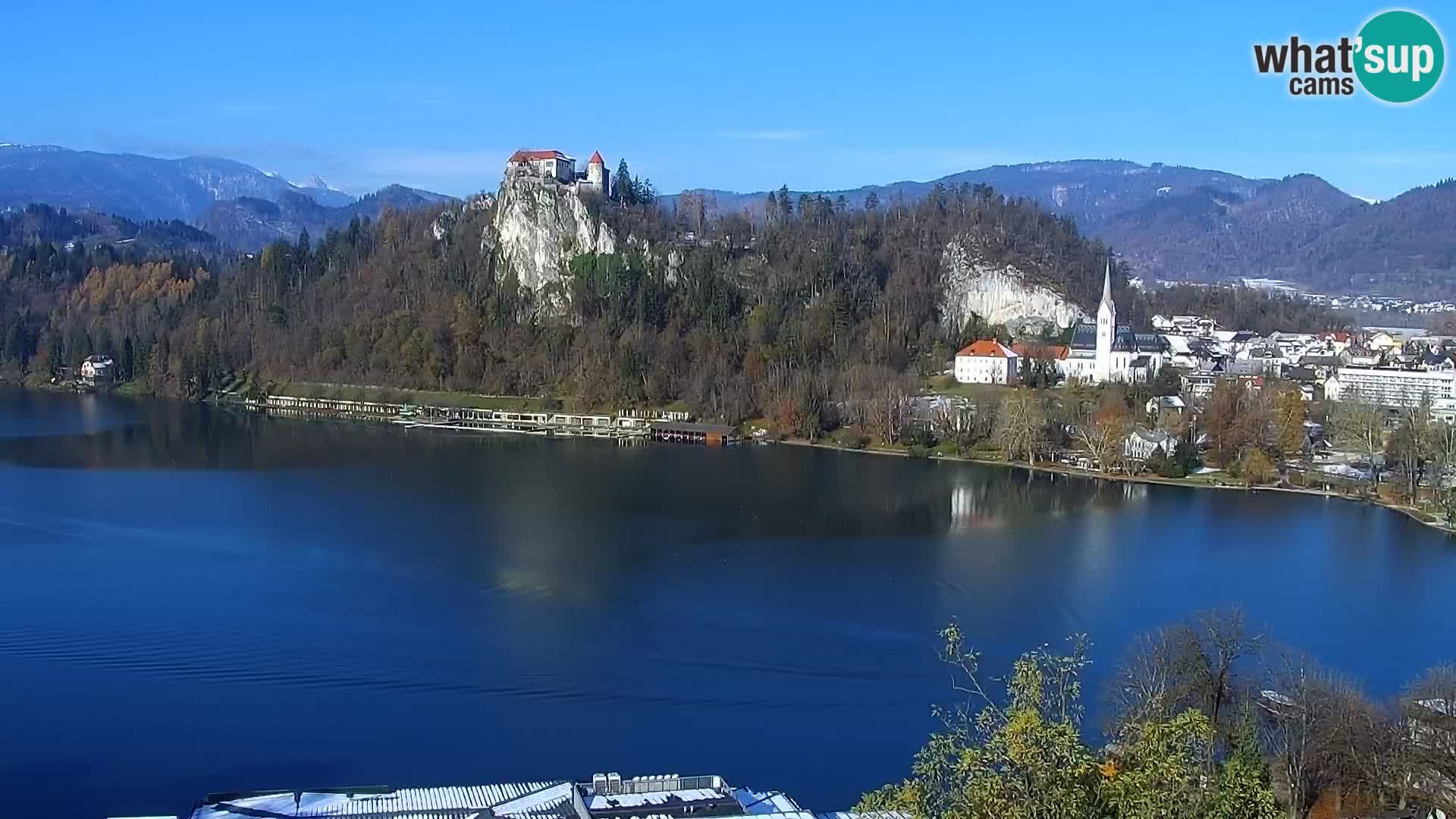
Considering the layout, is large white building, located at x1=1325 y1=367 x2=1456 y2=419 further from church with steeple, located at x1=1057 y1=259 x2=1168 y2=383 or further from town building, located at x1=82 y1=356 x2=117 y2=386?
town building, located at x1=82 y1=356 x2=117 y2=386

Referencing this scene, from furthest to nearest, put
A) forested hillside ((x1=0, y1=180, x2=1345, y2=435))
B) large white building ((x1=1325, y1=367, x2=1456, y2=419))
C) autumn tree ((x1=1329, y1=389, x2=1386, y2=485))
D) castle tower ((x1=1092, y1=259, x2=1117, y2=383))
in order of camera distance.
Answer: forested hillside ((x1=0, y1=180, x2=1345, y2=435)), castle tower ((x1=1092, y1=259, x2=1117, y2=383)), large white building ((x1=1325, y1=367, x2=1456, y2=419)), autumn tree ((x1=1329, y1=389, x2=1386, y2=485))

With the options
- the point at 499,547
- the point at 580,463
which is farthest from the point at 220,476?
the point at 499,547

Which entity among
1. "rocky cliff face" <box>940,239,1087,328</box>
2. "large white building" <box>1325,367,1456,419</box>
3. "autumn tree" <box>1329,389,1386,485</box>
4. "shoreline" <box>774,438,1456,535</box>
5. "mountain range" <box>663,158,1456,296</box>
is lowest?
"shoreline" <box>774,438,1456,535</box>

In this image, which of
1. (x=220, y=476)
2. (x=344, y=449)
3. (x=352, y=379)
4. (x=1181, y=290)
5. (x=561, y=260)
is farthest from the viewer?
(x=1181, y=290)

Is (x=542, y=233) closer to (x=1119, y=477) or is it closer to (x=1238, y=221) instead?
(x=1119, y=477)

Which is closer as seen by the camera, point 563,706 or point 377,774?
point 377,774

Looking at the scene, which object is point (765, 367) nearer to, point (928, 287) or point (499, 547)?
point (928, 287)

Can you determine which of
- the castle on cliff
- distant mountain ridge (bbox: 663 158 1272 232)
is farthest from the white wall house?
distant mountain ridge (bbox: 663 158 1272 232)

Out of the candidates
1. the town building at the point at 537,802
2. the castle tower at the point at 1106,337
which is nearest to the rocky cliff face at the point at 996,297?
the castle tower at the point at 1106,337
